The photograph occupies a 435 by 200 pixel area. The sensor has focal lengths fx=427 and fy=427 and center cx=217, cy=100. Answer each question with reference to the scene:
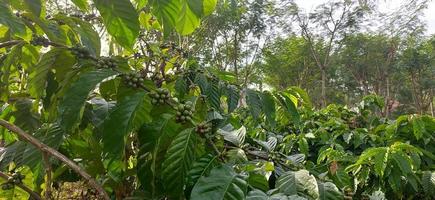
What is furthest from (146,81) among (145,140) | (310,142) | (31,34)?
(310,142)

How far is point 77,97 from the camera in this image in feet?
2.91

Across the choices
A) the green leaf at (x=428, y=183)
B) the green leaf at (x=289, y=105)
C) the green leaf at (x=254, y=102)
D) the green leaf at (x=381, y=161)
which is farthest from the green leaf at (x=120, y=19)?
the green leaf at (x=428, y=183)

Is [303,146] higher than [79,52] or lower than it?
lower

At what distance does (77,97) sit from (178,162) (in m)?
0.26

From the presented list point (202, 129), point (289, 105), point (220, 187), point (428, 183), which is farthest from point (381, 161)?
point (220, 187)

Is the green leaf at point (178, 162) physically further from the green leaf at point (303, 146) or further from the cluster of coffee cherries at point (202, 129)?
the green leaf at point (303, 146)

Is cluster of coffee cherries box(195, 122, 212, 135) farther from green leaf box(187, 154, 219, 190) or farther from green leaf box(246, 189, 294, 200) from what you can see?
green leaf box(246, 189, 294, 200)

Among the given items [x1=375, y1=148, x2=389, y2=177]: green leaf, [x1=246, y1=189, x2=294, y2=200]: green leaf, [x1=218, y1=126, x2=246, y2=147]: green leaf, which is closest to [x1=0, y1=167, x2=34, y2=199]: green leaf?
[x1=218, y1=126, x2=246, y2=147]: green leaf

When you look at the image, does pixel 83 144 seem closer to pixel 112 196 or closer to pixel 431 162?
pixel 112 196

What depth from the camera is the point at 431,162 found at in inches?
105

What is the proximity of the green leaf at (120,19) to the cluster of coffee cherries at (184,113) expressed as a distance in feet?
0.57

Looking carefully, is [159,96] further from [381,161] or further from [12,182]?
[381,161]

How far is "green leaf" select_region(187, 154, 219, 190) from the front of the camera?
814mm

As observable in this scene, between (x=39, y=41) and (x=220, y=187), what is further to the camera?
(x=39, y=41)
